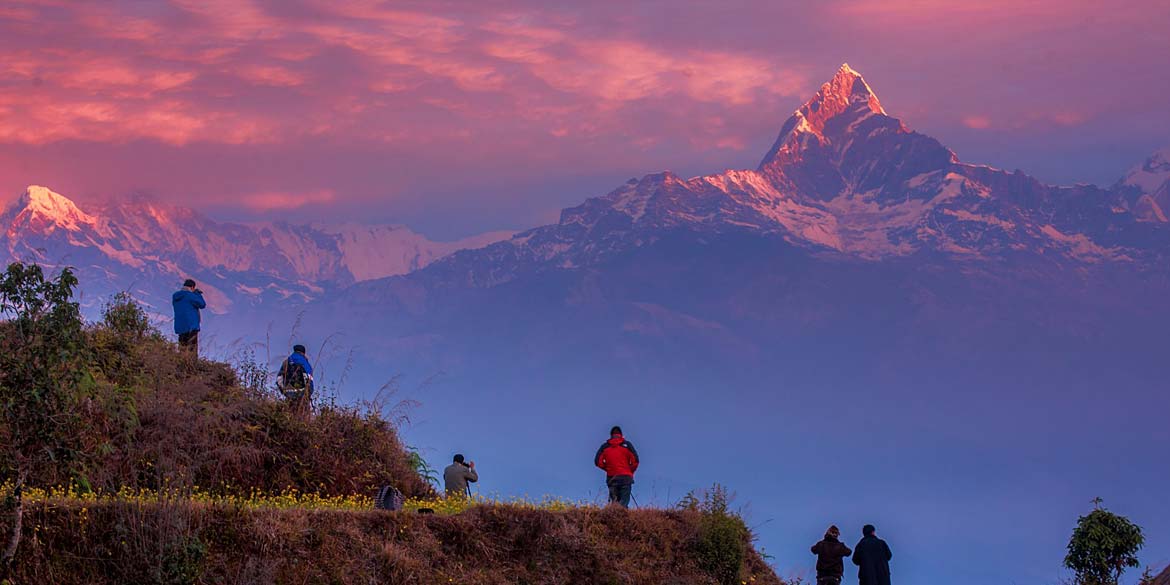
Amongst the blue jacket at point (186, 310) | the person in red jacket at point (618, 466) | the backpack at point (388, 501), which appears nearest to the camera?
the backpack at point (388, 501)

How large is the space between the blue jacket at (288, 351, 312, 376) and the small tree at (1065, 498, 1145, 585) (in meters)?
21.5

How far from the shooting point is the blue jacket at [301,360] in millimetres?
35625

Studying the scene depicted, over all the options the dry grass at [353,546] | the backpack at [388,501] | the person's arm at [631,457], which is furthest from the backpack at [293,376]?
the dry grass at [353,546]

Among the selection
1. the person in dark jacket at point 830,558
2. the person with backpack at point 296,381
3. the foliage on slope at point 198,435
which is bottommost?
the person in dark jacket at point 830,558

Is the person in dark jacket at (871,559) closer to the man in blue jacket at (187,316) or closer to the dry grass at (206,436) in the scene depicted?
the dry grass at (206,436)

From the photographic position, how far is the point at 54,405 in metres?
23.1

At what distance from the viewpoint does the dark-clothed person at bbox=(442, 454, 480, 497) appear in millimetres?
34281

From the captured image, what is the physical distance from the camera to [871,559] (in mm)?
30812

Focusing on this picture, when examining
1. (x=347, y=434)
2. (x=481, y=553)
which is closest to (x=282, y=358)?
(x=347, y=434)

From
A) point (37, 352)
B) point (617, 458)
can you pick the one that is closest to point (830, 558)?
point (617, 458)

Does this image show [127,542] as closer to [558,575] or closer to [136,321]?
[558,575]

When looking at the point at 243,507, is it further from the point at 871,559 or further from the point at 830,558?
the point at 871,559

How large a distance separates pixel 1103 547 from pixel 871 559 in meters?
11.5

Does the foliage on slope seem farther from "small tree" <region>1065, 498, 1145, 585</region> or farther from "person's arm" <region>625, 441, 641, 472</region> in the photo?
"small tree" <region>1065, 498, 1145, 585</region>
